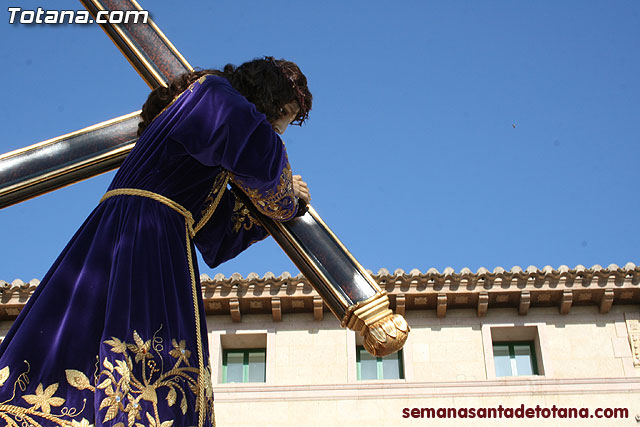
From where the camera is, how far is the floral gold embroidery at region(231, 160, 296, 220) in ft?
9.80

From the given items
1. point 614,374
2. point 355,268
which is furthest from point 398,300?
point 355,268

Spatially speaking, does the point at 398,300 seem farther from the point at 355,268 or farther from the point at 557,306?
the point at 355,268

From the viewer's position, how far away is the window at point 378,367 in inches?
632

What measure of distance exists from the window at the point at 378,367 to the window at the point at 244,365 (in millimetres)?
1777

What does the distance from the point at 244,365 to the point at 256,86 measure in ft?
44.5

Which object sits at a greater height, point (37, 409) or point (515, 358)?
point (515, 358)

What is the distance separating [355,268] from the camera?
3084mm

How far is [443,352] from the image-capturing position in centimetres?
1602

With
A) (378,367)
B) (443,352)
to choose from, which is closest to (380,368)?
(378,367)

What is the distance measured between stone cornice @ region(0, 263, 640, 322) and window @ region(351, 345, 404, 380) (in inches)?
42.4

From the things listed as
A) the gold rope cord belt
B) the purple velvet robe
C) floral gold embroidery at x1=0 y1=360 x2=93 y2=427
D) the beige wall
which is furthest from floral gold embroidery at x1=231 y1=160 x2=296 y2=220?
the beige wall

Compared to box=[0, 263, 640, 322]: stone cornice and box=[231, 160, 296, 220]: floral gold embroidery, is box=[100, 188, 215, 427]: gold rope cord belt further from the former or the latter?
box=[0, 263, 640, 322]: stone cornice

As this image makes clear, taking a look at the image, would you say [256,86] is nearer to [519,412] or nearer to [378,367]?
[519,412]

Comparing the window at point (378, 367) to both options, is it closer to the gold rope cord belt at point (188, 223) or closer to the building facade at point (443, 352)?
the building facade at point (443, 352)
